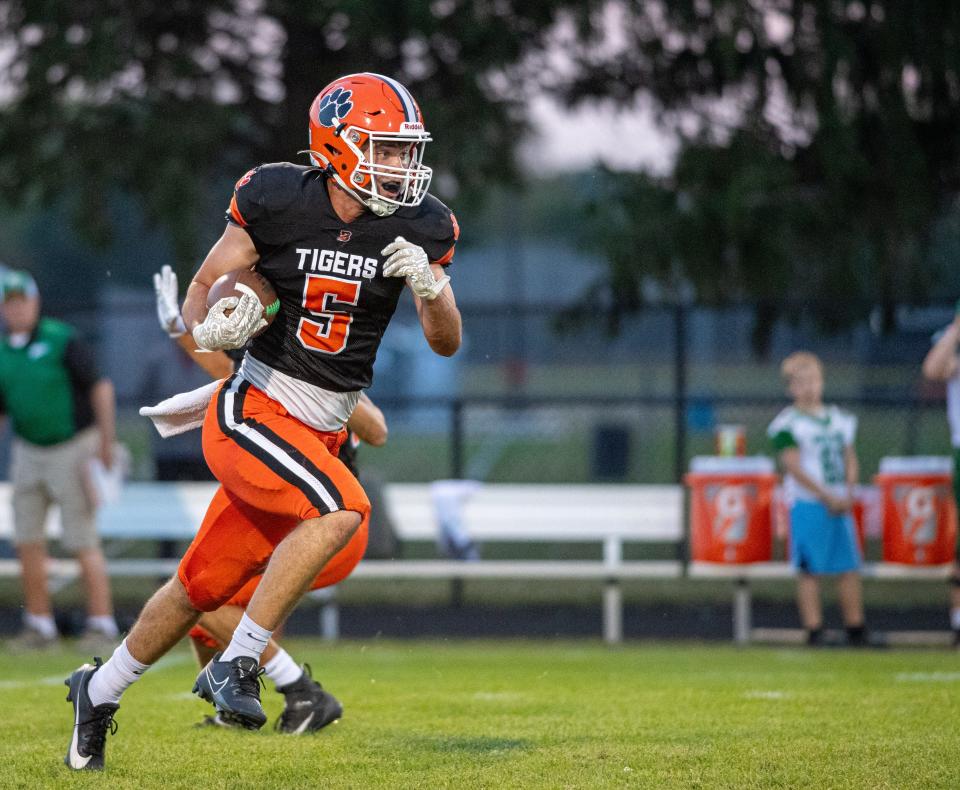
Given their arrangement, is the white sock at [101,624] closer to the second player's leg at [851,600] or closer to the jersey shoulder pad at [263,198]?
the second player's leg at [851,600]

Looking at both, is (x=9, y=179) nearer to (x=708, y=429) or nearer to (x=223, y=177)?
(x=223, y=177)

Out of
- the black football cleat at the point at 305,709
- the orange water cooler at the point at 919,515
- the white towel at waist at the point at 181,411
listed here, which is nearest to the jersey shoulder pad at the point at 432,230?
the white towel at waist at the point at 181,411

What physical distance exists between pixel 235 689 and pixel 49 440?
538 cm

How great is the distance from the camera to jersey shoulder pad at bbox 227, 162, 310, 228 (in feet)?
13.8

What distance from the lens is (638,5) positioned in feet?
38.4

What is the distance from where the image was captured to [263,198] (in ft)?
13.8

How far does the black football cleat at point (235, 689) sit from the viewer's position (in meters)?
3.88

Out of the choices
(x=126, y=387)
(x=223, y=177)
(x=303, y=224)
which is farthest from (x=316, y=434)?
(x=126, y=387)

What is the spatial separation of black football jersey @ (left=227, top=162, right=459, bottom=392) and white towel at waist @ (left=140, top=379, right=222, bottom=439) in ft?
0.80

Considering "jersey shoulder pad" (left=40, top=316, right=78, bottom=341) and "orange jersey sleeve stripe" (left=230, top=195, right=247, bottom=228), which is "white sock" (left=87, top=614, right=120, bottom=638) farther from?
"orange jersey sleeve stripe" (left=230, top=195, right=247, bottom=228)

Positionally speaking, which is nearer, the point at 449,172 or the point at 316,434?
the point at 316,434

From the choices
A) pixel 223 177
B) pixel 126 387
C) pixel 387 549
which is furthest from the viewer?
pixel 126 387

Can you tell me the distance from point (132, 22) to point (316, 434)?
27.9 ft

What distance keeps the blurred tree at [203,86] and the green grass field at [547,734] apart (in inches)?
231
